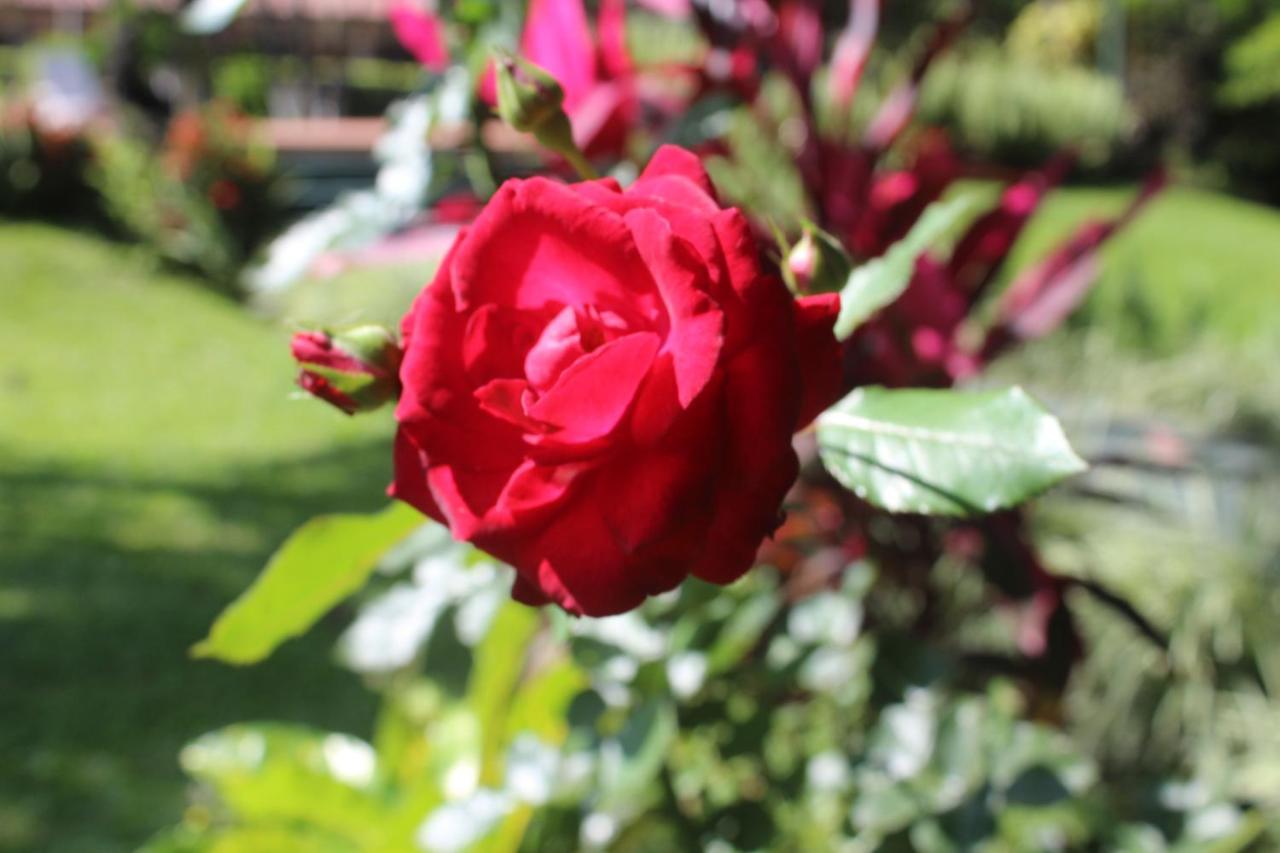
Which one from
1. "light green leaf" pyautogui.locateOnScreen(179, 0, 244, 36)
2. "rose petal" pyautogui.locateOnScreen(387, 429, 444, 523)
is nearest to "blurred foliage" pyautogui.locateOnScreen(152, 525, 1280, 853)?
"rose petal" pyautogui.locateOnScreen(387, 429, 444, 523)

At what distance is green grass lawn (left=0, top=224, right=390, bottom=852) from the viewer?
2.19m

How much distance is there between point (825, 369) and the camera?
432 millimetres

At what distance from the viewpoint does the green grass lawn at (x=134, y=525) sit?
219 centimetres

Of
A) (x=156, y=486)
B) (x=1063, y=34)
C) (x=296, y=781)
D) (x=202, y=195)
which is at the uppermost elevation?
(x=296, y=781)

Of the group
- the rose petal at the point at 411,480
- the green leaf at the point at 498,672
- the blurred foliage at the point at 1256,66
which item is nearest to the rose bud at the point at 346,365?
the rose petal at the point at 411,480

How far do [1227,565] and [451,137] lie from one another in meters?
1.35

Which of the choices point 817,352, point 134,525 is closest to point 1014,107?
point 134,525

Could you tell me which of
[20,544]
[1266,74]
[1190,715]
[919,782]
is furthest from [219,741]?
[1266,74]

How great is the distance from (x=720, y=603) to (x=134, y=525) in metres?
2.80

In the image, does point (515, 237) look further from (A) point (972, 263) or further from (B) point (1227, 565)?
(B) point (1227, 565)

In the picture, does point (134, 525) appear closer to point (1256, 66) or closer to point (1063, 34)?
point (1256, 66)

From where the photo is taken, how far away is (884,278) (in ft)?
1.84

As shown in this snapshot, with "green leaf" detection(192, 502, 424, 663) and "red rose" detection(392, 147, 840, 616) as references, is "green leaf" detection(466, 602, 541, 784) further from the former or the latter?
"red rose" detection(392, 147, 840, 616)

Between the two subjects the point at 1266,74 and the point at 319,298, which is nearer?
the point at 319,298
